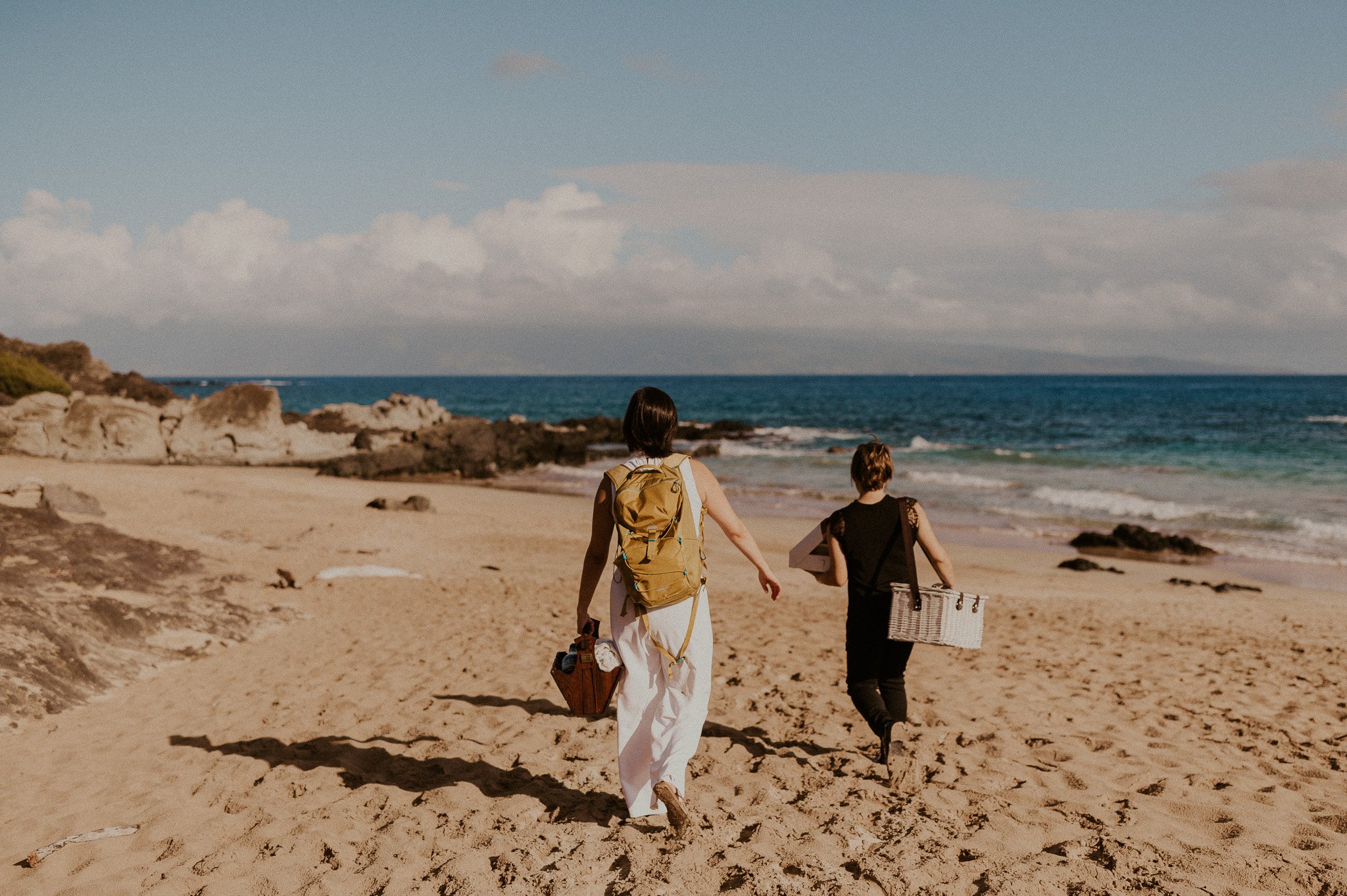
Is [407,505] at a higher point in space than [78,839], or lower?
lower

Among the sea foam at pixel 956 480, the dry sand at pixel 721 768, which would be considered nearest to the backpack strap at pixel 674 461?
the dry sand at pixel 721 768

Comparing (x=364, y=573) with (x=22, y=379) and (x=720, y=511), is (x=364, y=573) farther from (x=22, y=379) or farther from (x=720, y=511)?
(x=22, y=379)

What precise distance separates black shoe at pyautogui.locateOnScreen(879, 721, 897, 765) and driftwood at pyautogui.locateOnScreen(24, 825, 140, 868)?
387cm

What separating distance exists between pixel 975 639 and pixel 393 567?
32.1 ft

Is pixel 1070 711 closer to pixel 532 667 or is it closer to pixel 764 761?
pixel 764 761

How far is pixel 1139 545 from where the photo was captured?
16203 millimetres

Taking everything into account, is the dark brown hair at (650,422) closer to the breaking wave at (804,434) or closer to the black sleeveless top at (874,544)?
the black sleeveless top at (874,544)

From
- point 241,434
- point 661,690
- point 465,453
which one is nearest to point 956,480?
point 465,453

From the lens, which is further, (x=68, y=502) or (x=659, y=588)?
(x=68, y=502)

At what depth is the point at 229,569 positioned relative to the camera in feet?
35.8

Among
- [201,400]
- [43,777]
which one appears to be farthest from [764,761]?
[201,400]

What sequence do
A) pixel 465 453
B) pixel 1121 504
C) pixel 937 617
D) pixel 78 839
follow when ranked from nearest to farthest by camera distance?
pixel 78 839 → pixel 937 617 → pixel 1121 504 → pixel 465 453

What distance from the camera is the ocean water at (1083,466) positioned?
1903cm

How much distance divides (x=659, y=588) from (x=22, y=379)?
33.8 meters
